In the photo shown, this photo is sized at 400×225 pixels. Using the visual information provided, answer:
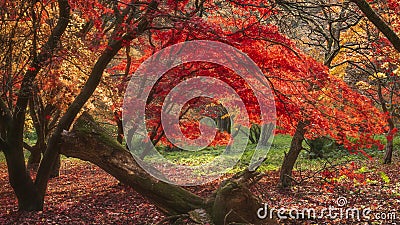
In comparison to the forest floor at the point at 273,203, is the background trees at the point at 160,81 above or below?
above

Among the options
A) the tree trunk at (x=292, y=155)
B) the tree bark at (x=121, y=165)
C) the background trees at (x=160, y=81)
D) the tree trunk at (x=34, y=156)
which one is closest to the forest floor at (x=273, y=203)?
the tree trunk at (x=292, y=155)

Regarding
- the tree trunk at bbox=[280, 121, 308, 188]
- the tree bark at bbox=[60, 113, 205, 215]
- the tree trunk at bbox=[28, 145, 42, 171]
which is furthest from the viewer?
the tree trunk at bbox=[28, 145, 42, 171]

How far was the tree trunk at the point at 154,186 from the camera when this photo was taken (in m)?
5.27

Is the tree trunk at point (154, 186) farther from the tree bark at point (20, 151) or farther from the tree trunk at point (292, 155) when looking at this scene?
the tree trunk at point (292, 155)

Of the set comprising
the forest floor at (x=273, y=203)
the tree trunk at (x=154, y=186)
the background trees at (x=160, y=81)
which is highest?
the background trees at (x=160, y=81)

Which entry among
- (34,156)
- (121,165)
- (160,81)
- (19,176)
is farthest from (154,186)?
(34,156)

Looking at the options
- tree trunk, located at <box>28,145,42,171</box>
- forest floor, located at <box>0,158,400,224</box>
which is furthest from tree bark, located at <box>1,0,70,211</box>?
tree trunk, located at <box>28,145,42,171</box>

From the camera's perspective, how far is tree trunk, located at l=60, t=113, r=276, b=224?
5270 millimetres

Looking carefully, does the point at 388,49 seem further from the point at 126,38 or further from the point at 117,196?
the point at 117,196

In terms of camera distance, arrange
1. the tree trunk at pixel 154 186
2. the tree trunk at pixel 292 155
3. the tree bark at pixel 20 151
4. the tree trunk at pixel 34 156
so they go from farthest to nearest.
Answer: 1. the tree trunk at pixel 34 156
2. the tree trunk at pixel 292 155
3. the tree bark at pixel 20 151
4. the tree trunk at pixel 154 186

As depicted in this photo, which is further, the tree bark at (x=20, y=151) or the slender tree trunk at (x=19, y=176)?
the slender tree trunk at (x=19, y=176)

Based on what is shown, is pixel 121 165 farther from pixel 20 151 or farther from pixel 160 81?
pixel 160 81

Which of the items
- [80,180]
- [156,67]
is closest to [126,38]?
[156,67]

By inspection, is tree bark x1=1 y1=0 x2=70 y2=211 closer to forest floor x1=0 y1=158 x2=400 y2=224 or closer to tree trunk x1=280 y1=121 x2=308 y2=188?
forest floor x1=0 y1=158 x2=400 y2=224
